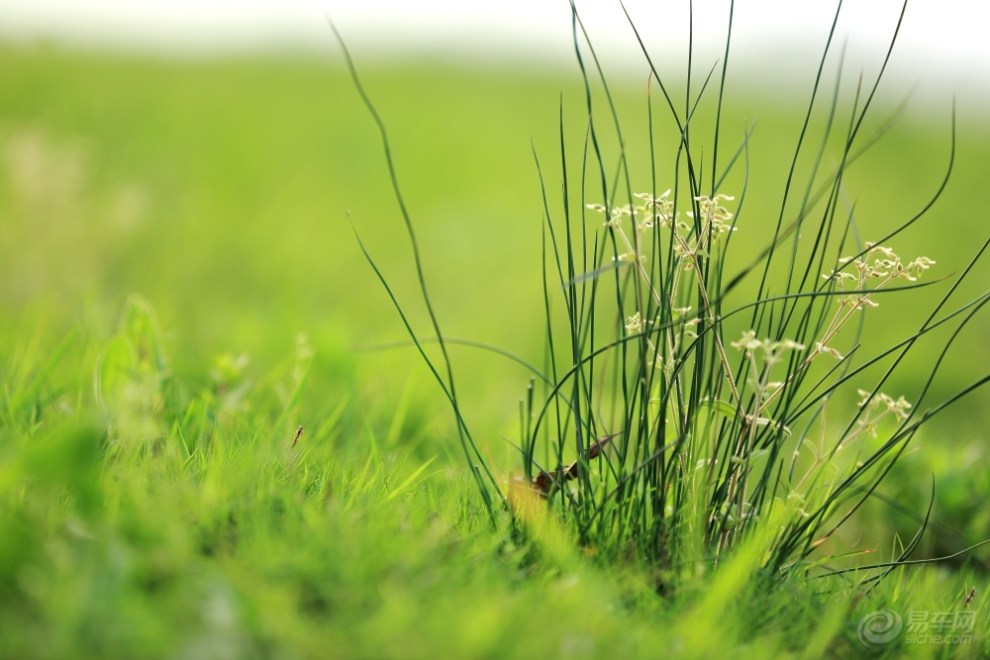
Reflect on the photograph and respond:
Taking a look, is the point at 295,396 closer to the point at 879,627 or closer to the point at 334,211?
the point at 879,627

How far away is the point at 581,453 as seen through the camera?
130 cm

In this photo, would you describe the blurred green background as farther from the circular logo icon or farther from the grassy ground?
the circular logo icon

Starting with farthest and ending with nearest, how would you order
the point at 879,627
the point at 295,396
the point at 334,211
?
the point at 334,211 < the point at 295,396 < the point at 879,627

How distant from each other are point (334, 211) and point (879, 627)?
4357 millimetres

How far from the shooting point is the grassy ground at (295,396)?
3.14 ft

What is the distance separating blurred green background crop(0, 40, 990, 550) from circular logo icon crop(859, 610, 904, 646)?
0.86 meters

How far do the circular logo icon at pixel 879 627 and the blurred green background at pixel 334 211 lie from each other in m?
0.86

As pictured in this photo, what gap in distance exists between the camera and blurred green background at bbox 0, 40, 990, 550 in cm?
300

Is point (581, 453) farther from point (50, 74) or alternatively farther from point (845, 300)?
point (50, 74)

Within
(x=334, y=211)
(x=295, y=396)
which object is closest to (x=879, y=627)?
(x=295, y=396)

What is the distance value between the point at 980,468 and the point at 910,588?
1236 millimetres

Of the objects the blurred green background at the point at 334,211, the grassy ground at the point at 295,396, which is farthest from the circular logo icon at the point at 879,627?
the blurred green background at the point at 334,211

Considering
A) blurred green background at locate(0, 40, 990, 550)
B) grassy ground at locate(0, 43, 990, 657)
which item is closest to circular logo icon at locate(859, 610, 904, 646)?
grassy ground at locate(0, 43, 990, 657)

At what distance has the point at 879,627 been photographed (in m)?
1.18
